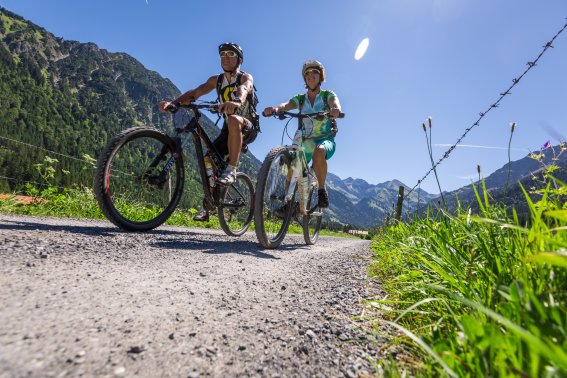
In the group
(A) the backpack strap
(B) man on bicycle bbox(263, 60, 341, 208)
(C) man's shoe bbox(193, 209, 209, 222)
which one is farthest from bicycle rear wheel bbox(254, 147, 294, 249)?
(A) the backpack strap

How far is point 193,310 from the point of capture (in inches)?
66.1

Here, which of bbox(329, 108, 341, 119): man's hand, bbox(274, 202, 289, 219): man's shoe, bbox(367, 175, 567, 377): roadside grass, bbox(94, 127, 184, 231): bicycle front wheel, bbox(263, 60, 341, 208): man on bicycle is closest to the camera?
bbox(367, 175, 567, 377): roadside grass

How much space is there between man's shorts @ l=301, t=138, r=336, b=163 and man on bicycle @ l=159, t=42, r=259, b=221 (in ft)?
3.48

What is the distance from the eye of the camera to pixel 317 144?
6.13 metres

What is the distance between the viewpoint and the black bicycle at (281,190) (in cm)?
456

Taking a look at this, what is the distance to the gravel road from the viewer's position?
111cm

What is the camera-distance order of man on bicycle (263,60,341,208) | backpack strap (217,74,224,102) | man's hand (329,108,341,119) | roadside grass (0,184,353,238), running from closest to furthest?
1. man's hand (329,108,341,119)
2. backpack strap (217,74,224,102)
3. man on bicycle (263,60,341,208)
4. roadside grass (0,184,353,238)

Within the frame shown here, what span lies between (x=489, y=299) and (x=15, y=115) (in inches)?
7849

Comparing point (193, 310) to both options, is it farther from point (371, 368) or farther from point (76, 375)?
point (371, 368)

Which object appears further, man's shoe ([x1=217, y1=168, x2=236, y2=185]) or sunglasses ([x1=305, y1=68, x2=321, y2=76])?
sunglasses ([x1=305, y1=68, x2=321, y2=76])

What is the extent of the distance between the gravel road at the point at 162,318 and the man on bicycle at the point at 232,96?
2.70 metres

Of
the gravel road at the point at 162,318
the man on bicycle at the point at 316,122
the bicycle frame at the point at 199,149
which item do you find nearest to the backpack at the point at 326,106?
the man on bicycle at the point at 316,122

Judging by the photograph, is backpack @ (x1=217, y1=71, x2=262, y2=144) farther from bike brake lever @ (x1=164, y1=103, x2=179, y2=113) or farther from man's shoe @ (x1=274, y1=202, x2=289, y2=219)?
man's shoe @ (x1=274, y1=202, x2=289, y2=219)

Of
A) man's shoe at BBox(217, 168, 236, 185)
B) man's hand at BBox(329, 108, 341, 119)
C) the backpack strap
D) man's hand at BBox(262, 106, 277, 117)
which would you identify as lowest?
man's shoe at BBox(217, 168, 236, 185)
